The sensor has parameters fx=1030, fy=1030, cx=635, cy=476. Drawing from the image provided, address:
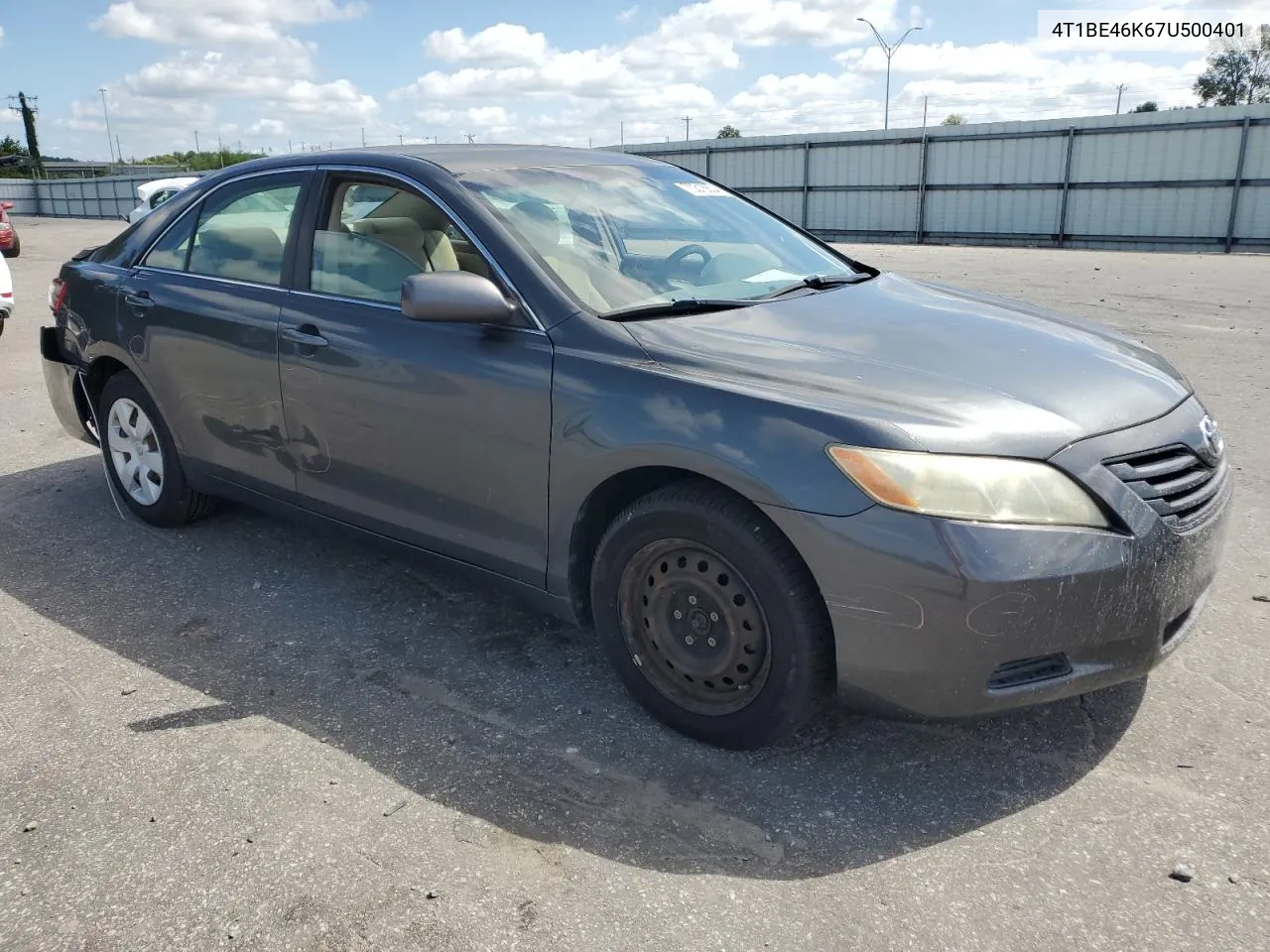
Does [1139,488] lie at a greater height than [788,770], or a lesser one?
greater

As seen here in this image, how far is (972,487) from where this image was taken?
7.95 feet

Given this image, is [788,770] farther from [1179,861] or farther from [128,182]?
[128,182]

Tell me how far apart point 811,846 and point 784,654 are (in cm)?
47

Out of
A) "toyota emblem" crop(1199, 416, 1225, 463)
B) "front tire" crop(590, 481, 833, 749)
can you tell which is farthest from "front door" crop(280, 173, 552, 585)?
"toyota emblem" crop(1199, 416, 1225, 463)

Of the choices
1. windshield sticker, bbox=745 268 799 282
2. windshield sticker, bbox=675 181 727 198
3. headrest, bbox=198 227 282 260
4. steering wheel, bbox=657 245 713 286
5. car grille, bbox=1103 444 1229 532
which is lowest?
car grille, bbox=1103 444 1229 532

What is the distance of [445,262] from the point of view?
11.4 ft

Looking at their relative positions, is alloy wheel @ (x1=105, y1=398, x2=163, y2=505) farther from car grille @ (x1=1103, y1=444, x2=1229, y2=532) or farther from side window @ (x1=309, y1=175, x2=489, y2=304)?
car grille @ (x1=1103, y1=444, x2=1229, y2=532)

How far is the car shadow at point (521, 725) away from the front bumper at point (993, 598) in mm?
340

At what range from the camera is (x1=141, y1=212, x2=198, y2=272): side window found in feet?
14.5

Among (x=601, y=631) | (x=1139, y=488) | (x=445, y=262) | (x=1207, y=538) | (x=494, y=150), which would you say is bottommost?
(x=601, y=631)

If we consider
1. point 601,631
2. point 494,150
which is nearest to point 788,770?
point 601,631

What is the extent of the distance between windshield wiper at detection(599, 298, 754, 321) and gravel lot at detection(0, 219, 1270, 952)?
1.19 m

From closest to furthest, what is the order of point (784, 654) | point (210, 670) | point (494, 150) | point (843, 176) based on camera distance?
point (784, 654), point (210, 670), point (494, 150), point (843, 176)

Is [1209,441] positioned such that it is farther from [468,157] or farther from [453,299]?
[468,157]
